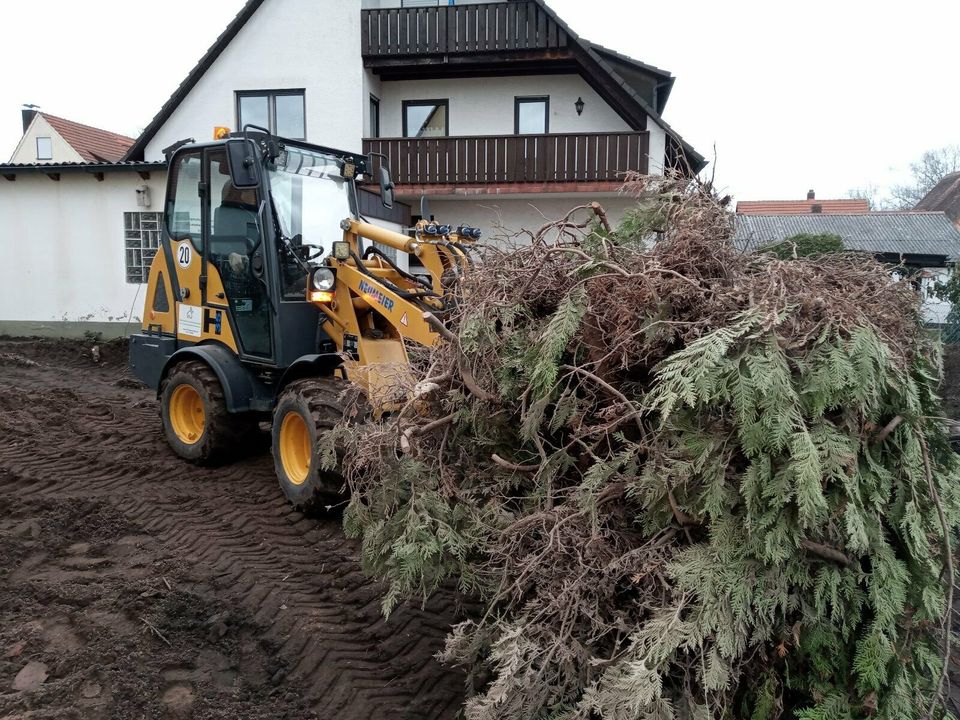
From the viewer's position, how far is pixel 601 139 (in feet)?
51.3

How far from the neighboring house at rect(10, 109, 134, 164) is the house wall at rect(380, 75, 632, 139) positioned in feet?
26.1

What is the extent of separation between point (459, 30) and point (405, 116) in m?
2.42

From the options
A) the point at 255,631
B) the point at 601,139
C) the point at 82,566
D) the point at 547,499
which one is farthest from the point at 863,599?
the point at 601,139

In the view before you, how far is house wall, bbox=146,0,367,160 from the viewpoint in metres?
16.5

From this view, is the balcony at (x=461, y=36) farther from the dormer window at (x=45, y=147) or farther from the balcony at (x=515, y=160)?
the dormer window at (x=45, y=147)

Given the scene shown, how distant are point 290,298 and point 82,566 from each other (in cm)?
239

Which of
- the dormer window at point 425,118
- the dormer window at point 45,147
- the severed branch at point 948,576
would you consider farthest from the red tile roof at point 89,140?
the severed branch at point 948,576

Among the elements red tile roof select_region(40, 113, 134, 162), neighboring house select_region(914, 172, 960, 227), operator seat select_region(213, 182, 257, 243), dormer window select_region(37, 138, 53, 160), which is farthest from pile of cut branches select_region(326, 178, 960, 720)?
neighboring house select_region(914, 172, 960, 227)

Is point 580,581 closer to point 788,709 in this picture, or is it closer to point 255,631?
point 788,709

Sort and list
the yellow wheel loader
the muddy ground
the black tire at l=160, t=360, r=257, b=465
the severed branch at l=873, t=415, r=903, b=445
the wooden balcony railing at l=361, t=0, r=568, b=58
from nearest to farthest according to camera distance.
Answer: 1. the severed branch at l=873, t=415, r=903, b=445
2. the muddy ground
3. the yellow wheel loader
4. the black tire at l=160, t=360, r=257, b=465
5. the wooden balcony railing at l=361, t=0, r=568, b=58

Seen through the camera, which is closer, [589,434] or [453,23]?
[589,434]

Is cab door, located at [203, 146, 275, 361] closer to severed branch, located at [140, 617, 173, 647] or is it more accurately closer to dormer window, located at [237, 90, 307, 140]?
severed branch, located at [140, 617, 173, 647]

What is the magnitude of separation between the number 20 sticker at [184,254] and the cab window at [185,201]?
0.06 m

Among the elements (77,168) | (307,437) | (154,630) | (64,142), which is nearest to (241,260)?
(307,437)
